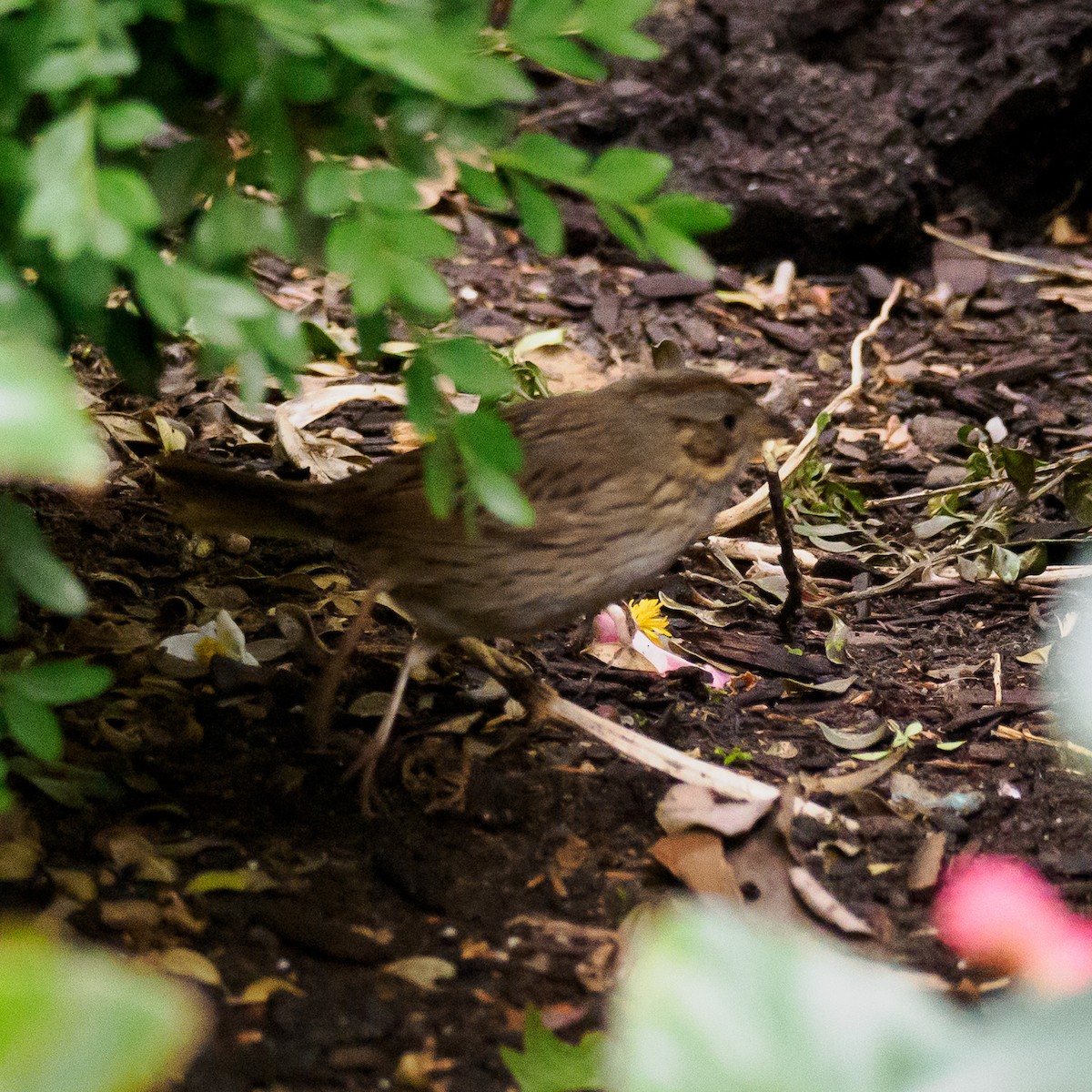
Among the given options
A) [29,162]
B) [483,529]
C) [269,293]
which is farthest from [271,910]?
[269,293]

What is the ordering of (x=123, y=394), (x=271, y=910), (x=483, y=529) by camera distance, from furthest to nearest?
(x=123, y=394) → (x=483, y=529) → (x=271, y=910)

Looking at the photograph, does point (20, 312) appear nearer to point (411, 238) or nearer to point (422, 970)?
point (411, 238)

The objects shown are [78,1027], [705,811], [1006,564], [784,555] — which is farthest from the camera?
[1006,564]

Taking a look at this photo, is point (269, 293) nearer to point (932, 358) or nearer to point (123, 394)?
point (123, 394)

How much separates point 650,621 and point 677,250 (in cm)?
175

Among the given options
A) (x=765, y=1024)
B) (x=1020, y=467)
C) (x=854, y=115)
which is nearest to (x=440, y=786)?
(x=765, y=1024)

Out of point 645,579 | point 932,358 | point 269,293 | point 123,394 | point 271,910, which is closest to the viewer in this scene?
point 271,910

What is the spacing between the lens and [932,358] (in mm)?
5422

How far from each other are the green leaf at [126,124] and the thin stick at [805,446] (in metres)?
2.66

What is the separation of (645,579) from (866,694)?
903mm

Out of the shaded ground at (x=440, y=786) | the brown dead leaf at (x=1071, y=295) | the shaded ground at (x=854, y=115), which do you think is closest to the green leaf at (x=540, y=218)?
the shaded ground at (x=440, y=786)

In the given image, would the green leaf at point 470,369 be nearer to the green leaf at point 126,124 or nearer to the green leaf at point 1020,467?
the green leaf at point 126,124

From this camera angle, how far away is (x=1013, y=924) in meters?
2.54

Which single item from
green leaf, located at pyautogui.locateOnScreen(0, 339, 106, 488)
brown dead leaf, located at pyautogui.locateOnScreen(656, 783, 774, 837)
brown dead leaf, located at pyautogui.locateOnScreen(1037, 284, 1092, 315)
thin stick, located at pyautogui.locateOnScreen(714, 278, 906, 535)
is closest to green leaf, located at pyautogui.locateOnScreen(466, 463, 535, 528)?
brown dead leaf, located at pyautogui.locateOnScreen(656, 783, 774, 837)
